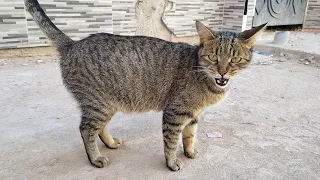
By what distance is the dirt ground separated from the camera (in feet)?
7.76

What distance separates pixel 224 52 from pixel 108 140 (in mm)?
1300

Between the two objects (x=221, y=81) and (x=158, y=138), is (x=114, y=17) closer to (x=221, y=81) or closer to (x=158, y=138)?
(x=158, y=138)

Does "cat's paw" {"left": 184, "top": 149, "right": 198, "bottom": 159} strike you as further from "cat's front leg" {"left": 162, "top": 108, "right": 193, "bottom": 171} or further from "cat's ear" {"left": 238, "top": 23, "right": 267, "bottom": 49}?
"cat's ear" {"left": 238, "top": 23, "right": 267, "bottom": 49}

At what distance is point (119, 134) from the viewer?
117 inches

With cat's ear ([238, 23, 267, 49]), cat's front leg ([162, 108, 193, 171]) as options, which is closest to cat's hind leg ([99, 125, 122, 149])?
cat's front leg ([162, 108, 193, 171])

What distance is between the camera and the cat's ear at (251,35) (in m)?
2.09

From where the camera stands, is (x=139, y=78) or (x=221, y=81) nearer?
(x=221, y=81)

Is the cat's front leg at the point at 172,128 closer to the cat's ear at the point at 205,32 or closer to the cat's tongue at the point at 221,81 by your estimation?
the cat's tongue at the point at 221,81

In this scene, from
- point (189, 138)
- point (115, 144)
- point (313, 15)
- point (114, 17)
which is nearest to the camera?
point (189, 138)

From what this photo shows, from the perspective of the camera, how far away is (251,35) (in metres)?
2.12

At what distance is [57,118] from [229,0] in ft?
17.8

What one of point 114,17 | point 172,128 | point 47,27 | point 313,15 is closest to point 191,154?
point 172,128

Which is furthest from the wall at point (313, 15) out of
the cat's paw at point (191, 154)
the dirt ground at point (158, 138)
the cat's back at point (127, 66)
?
the cat's paw at point (191, 154)

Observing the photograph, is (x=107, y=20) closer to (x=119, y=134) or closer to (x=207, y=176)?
Result: (x=119, y=134)
